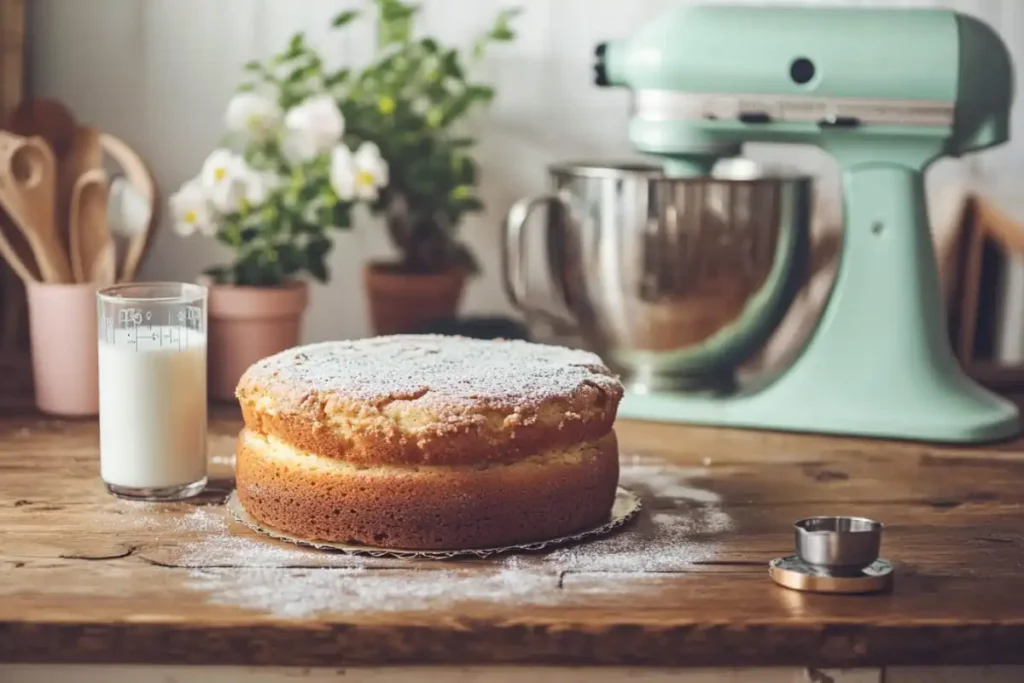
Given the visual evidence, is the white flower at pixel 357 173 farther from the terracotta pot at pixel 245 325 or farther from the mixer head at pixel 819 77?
the mixer head at pixel 819 77

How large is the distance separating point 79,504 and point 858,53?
892 mm

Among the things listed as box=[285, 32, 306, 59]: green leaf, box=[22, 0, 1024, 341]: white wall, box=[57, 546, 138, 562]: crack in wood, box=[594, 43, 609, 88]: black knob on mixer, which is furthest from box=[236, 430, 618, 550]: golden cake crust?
box=[22, 0, 1024, 341]: white wall

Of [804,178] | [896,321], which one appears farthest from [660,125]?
[896,321]

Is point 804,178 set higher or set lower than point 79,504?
higher

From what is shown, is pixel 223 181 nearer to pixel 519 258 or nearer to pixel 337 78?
pixel 337 78

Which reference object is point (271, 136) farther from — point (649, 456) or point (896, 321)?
point (896, 321)

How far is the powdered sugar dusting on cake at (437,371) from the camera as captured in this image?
118cm

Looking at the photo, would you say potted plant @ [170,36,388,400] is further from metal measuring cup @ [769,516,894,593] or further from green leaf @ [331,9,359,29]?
metal measuring cup @ [769,516,894,593]

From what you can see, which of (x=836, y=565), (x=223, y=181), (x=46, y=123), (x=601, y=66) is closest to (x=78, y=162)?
(x=46, y=123)

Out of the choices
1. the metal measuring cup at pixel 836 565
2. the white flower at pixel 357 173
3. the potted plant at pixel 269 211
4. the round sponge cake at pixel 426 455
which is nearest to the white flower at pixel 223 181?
the potted plant at pixel 269 211

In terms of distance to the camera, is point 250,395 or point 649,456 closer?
point 250,395

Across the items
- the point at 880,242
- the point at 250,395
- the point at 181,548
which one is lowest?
the point at 181,548

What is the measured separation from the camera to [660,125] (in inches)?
61.2

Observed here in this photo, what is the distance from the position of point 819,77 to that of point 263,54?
778 mm
